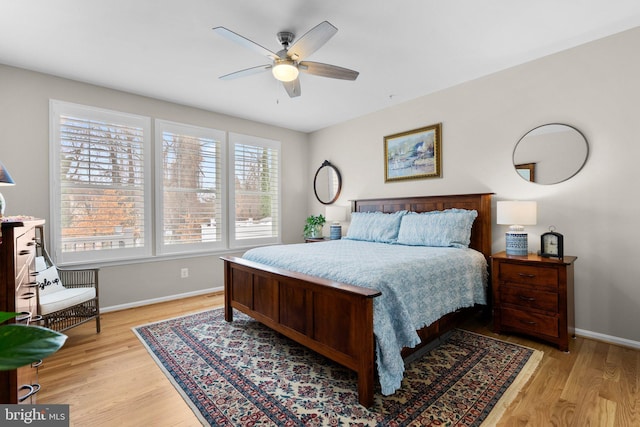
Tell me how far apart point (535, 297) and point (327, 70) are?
263 cm

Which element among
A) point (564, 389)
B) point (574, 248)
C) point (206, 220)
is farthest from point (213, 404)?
point (574, 248)

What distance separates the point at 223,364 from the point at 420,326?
150cm

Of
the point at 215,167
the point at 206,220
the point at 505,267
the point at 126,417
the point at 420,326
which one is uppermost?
the point at 215,167

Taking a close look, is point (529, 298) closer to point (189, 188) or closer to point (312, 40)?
point (312, 40)

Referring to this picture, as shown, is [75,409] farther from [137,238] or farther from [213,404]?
[137,238]

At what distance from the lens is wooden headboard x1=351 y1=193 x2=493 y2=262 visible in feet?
10.6

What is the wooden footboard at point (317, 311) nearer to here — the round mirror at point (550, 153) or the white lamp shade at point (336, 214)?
the white lamp shade at point (336, 214)

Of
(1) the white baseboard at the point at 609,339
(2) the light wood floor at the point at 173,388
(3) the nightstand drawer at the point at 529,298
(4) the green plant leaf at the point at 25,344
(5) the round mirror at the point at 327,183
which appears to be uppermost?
(5) the round mirror at the point at 327,183

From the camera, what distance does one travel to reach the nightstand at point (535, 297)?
2.47 meters

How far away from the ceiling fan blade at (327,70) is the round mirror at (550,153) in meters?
1.92

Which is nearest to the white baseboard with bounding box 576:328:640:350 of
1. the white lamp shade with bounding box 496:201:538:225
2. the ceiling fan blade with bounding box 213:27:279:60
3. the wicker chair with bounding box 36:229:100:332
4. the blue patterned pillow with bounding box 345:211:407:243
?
the white lamp shade with bounding box 496:201:538:225

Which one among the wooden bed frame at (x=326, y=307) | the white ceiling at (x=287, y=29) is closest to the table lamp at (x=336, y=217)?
the wooden bed frame at (x=326, y=307)

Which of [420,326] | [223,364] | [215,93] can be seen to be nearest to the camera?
[420,326]

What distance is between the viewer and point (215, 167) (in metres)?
4.43
